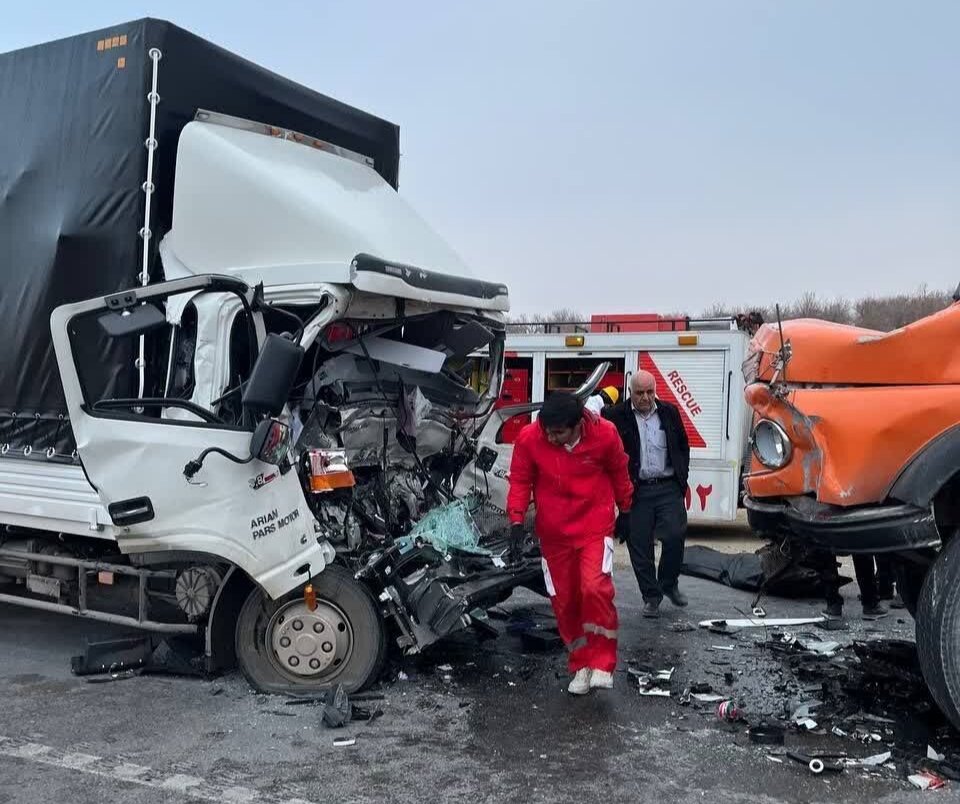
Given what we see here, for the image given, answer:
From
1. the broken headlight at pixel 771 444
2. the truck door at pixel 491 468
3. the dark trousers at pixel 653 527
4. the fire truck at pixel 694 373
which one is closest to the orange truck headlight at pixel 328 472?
the truck door at pixel 491 468

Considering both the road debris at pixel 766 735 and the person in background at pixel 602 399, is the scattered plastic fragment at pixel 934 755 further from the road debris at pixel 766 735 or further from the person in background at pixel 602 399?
the person in background at pixel 602 399

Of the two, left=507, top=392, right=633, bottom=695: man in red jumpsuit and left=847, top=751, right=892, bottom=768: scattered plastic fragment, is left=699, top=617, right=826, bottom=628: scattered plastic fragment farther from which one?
left=847, top=751, right=892, bottom=768: scattered plastic fragment

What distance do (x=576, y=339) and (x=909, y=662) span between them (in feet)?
20.3

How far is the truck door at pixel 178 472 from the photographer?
464 cm

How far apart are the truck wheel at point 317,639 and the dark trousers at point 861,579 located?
231 cm

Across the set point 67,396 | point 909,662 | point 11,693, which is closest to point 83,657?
point 11,693

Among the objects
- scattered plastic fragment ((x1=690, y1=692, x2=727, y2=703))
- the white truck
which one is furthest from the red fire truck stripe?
scattered plastic fragment ((x1=690, y1=692, x2=727, y2=703))

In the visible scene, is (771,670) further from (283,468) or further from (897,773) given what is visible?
(283,468)

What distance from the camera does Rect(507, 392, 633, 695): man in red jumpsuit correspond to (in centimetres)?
506

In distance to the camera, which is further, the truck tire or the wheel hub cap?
the wheel hub cap

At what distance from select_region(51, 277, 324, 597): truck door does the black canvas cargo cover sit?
0.42 metres

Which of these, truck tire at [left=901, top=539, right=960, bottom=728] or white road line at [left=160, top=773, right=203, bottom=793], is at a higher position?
truck tire at [left=901, top=539, right=960, bottom=728]

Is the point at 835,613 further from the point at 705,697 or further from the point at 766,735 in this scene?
the point at 766,735

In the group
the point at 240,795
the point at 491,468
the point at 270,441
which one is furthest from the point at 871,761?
the point at 491,468
